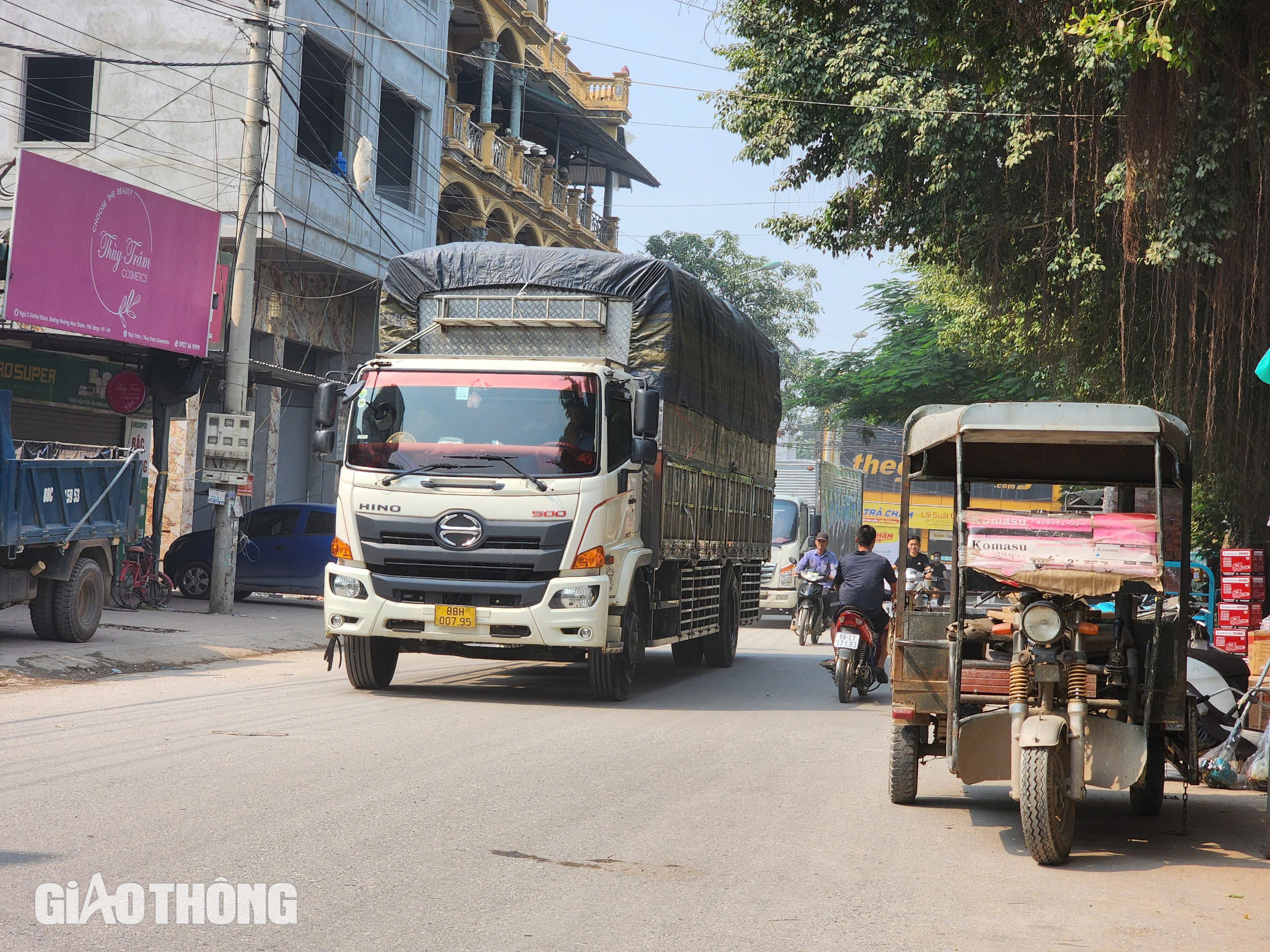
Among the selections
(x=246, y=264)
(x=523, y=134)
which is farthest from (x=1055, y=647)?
(x=523, y=134)

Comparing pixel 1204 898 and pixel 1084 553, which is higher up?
pixel 1084 553

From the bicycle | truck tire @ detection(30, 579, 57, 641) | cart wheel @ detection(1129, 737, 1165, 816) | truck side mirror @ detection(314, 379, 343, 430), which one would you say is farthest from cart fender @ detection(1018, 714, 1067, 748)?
the bicycle

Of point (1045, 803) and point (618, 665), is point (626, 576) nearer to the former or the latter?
point (618, 665)

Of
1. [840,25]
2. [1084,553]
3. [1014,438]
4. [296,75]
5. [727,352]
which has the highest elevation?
[296,75]

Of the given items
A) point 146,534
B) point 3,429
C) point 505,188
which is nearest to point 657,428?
point 3,429

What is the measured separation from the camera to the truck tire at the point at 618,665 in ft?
37.6

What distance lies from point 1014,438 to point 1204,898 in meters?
2.43

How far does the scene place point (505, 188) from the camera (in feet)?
105

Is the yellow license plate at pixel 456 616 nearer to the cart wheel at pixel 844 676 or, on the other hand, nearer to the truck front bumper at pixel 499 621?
the truck front bumper at pixel 499 621

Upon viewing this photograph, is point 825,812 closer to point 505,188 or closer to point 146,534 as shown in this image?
point 146,534

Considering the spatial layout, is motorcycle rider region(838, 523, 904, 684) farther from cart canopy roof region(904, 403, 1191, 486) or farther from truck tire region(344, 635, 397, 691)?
truck tire region(344, 635, 397, 691)

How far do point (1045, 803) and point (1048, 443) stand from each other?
2001 mm

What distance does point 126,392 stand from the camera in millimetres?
20516

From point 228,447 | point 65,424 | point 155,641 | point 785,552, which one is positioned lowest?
point 155,641
